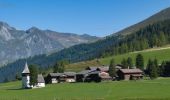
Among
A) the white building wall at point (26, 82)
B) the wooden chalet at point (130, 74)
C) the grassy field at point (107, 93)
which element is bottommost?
the grassy field at point (107, 93)

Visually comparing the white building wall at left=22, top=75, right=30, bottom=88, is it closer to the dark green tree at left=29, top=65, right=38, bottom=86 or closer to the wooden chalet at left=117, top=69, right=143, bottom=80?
the dark green tree at left=29, top=65, right=38, bottom=86

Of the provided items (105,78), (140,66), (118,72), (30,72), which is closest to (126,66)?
(140,66)

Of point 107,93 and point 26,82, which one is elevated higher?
point 26,82

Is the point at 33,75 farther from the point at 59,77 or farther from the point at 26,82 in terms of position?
the point at 59,77

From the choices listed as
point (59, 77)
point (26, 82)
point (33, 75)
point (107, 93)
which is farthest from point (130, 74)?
point (107, 93)

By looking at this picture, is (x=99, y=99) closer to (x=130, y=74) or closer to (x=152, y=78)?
(x=152, y=78)

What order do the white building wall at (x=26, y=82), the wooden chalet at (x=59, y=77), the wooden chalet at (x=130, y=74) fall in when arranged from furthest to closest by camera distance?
the wooden chalet at (x=59, y=77)
the wooden chalet at (x=130, y=74)
the white building wall at (x=26, y=82)

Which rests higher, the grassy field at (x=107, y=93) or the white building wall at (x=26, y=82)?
the white building wall at (x=26, y=82)

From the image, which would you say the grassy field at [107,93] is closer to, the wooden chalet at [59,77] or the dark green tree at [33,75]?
the dark green tree at [33,75]

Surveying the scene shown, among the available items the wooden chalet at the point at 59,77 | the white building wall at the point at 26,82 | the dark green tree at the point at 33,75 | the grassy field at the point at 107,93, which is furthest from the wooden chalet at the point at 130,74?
the grassy field at the point at 107,93

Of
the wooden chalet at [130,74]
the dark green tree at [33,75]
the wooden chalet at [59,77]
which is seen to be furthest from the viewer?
the wooden chalet at [59,77]

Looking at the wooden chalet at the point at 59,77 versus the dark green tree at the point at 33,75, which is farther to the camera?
the wooden chalet at the point at 59,77

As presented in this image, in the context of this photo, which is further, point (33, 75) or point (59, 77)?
point (59, 77)

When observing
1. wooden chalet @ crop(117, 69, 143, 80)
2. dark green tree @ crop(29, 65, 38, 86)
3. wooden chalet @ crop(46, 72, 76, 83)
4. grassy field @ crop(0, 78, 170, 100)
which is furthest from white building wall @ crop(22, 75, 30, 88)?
grassy field @ crop(0, 78, 170, 100)
